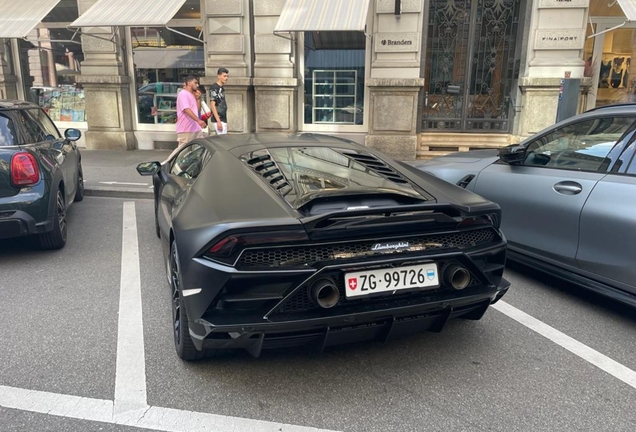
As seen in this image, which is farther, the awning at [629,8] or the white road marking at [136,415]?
the awning at [629,8]

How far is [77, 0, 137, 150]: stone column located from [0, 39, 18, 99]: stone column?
2.64 meters

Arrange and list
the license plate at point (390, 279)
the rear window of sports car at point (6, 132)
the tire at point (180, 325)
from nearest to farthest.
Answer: the license plate at point (390, 279)
the tire at point (180, 325)
the rear window of sports car at point (6, 132)

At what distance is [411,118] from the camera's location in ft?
34.1

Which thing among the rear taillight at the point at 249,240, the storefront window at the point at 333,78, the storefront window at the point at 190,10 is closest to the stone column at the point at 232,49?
the storefront window at the point at 190,10

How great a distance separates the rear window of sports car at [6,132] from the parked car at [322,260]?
280 cm

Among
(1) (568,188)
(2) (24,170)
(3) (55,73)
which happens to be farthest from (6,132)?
(3) (55,73)

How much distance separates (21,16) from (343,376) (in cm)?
1201

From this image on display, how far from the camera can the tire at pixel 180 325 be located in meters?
3.01

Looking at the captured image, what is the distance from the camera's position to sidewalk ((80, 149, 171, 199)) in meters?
8.05

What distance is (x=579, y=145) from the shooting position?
4285 millimetres

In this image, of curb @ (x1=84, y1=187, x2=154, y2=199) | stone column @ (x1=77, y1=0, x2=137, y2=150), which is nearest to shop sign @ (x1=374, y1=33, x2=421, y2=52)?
curb @ (x1=84, y1=187, x2=154, y2=199)

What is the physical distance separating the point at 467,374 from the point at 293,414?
1113 mm

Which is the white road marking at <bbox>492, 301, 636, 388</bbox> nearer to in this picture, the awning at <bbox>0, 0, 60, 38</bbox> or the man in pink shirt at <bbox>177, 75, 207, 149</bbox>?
the man in pink shirt at <bbox>177, 75, 207, 149</bbox>

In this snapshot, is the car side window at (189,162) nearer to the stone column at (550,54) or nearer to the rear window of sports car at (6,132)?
the rear window of sports car at (6,132)
